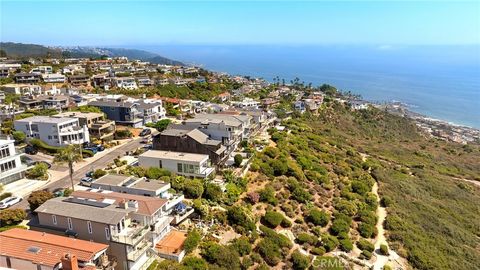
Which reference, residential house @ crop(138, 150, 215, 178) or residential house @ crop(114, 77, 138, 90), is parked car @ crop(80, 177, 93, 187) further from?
residential house @ crop(114, 77, 138, 90)

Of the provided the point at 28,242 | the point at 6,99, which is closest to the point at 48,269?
the point at 28,242

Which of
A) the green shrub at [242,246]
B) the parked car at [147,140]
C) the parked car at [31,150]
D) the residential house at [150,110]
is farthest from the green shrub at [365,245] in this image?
the residential house at [150,110]

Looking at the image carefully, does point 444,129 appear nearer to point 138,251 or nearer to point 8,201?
point 138,251

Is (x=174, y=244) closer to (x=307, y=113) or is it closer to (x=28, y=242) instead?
(x=28, y=242)

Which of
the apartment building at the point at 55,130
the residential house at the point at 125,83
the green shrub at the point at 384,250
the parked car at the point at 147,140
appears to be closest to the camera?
the green shrub at the point at 384,250

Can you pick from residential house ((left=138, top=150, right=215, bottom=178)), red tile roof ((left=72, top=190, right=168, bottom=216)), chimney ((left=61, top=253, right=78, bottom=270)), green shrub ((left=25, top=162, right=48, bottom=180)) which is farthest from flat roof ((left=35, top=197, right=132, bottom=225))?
green shrub ((left=25, top=162, right=48, bottom=180))

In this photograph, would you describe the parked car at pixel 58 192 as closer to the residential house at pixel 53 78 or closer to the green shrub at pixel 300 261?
the green shrub at pixel 300 261

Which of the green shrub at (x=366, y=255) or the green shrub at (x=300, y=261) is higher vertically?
the green shrub at (x=300, y=261)
